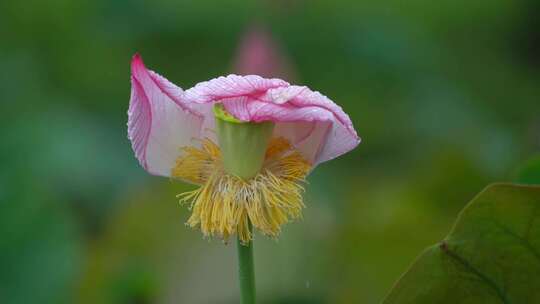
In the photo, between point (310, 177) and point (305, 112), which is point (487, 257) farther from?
point (310, 177)

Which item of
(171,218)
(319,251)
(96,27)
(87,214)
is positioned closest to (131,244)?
(171,218)

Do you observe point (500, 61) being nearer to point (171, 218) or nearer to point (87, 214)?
point (87, 214)

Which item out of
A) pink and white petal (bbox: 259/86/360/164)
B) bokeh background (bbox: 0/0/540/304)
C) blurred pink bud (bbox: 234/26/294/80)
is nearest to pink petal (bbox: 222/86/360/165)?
pink and white petal (bbox: 259/86/360/164)

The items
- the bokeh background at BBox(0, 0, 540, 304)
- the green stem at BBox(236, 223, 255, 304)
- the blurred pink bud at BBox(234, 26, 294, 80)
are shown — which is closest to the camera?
the green stem at BBox(236, 223, 255, 304)

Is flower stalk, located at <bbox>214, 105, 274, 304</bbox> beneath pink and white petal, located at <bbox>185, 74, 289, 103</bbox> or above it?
beneath

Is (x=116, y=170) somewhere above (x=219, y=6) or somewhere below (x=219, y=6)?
below

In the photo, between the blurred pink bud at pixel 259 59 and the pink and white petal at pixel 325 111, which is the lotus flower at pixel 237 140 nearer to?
the pink and white petal at pixel 325 111

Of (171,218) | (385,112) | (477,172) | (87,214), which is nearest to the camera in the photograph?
(171,218)

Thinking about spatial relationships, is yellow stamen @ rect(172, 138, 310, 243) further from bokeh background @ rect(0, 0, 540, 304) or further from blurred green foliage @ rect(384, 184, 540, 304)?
bokeh background @ rect(0, 0, 540, 304)
